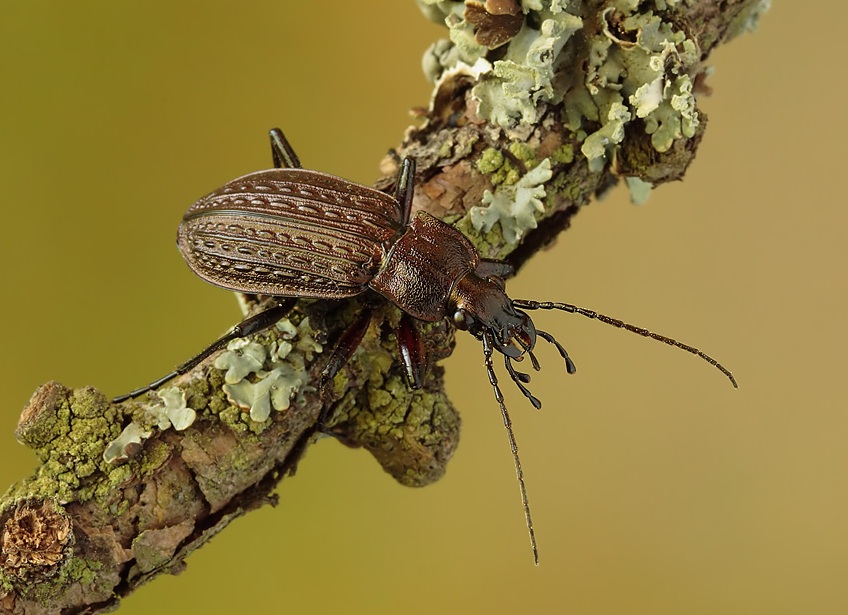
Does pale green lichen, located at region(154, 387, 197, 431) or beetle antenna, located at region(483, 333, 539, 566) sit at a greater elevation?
beetle antenna, located at region(483, 333, 539, 566)

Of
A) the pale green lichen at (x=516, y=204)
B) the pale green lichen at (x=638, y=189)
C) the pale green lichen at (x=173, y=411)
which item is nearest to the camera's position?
the pale green lichen at (x=173, y=411)

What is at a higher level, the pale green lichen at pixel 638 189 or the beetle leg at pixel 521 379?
the pale green lichen at pixel 638 189

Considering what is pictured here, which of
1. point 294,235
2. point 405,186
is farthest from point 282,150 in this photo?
point 405,186

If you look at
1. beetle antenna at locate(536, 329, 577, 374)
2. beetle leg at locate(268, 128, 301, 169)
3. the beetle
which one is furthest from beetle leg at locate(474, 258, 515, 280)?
beetle leg at locate(268, 128, 301, 169)

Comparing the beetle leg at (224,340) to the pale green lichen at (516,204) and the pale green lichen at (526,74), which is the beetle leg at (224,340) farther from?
the pale green lichen at (526,74)

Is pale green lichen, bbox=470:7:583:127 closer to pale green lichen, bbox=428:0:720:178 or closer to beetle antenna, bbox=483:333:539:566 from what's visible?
pale green lichen, bbox=428:0:720:178

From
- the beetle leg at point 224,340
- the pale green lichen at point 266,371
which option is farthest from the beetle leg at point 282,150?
the pale green lichen at point 266,371

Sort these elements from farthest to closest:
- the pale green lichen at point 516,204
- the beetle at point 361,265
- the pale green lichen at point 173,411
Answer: the pale green lichen at point 516,204, the beetle at point 361,265, the pale green lichen at point 173,411
